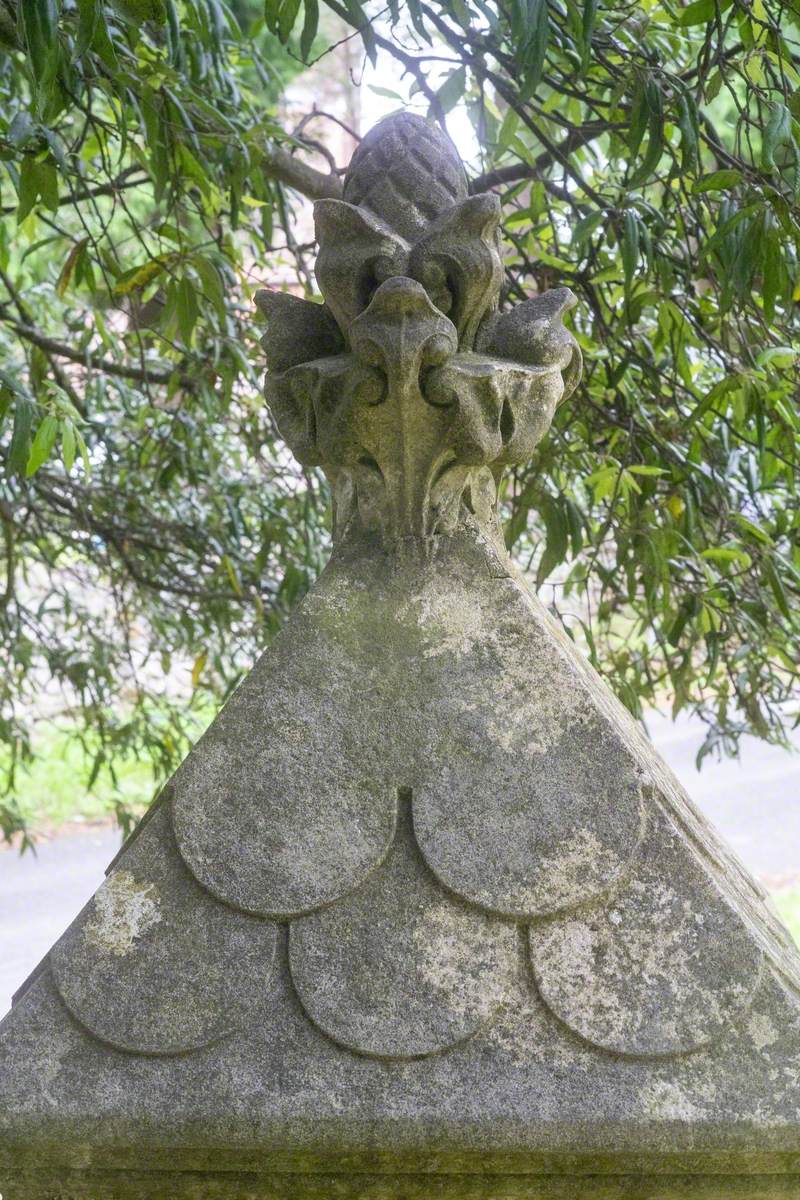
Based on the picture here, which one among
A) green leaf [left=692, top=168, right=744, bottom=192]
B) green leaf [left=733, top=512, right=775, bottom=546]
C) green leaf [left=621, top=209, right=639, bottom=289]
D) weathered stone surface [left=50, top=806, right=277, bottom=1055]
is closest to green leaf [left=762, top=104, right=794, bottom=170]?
green leaf [left=692, top=168, right=744, bottom=192]

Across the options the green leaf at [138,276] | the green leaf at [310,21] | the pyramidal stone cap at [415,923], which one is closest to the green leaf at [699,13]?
the green leaf at [310,21]

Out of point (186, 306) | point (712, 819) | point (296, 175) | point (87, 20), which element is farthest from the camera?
point (712, 819)

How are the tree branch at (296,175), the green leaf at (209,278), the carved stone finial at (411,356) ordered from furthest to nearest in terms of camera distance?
the tree branch at (296,175) → the green leaf at (209,278) → the carved stone finial at (411,356)

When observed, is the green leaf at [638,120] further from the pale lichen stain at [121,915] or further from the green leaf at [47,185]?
the pale lichen stain at [121,915]

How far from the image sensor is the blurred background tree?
2.01m

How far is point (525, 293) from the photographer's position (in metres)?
2.92

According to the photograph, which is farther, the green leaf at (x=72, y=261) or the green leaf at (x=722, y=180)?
the green leaf at (x=72, y=261)

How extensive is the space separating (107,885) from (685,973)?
549 mm

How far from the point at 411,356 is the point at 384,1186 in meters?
0.79

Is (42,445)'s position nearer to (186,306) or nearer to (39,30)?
(186,306)

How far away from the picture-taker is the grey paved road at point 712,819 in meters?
7.43

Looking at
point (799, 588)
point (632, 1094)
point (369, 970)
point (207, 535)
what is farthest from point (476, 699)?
point (207, 535)

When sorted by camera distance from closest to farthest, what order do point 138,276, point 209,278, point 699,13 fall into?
1. point 699,13
2. point 209,278
3. point 138,276

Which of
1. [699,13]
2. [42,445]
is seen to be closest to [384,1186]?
[42,445]
